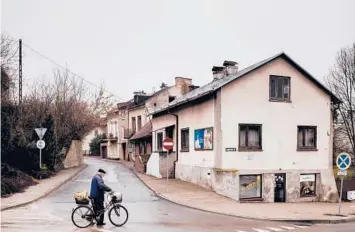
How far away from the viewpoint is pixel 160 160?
31.6 m

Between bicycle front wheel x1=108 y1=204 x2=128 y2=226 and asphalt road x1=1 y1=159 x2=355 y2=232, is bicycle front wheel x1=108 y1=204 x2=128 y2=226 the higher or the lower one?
the higher one

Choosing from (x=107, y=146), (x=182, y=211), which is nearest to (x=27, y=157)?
(x=182, y=211)

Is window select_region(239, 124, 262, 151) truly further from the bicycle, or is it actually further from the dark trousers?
the dark trousers

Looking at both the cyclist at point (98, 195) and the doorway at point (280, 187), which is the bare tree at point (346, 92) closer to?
the doorway at point (280, 187)

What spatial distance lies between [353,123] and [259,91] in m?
21.0

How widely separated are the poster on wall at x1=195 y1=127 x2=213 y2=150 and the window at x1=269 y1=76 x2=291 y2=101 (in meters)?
4.21

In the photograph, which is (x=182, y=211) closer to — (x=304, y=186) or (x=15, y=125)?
(x=304, y=186)

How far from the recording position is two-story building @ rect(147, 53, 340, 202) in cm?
2438

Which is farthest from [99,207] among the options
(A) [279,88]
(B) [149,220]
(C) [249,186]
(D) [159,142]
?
(D) [159,142]

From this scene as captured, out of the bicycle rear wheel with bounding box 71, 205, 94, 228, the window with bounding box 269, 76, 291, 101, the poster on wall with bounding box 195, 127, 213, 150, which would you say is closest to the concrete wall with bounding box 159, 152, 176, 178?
the poster on wall with bounding box 195, 127, 213, 150

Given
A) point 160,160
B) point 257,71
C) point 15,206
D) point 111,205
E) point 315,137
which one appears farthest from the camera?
point 160,160

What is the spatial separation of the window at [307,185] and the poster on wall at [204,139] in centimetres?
602

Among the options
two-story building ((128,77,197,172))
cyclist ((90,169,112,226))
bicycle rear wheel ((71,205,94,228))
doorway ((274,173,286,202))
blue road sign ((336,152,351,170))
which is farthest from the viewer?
two-story building ((128,77,197,172))

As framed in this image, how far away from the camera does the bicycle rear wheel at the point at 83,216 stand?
1327cm
